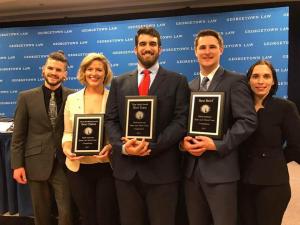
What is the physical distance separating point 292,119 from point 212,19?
364cm

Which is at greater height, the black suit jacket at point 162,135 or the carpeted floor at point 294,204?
the black suit jacket at point 162,135

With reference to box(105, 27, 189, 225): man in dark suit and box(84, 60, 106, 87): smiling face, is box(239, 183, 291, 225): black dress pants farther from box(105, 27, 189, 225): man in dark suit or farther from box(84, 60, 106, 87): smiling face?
box(84, 60, 106, 87): smiling face

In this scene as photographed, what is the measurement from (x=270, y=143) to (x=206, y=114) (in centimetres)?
40

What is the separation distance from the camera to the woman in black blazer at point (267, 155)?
191 centimetres

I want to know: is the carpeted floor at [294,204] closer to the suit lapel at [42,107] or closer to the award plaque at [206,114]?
the award plaque at [206,114]

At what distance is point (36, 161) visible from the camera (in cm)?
243

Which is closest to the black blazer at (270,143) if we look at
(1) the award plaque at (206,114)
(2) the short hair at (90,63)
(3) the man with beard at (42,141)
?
(1) the award plaque at (206,114)

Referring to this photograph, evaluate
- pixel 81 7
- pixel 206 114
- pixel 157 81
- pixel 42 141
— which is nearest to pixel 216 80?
pixel 206 114

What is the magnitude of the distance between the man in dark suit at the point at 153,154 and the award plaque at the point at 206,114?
6cm

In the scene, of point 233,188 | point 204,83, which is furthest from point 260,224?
point 204,83

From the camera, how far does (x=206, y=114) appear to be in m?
1.85

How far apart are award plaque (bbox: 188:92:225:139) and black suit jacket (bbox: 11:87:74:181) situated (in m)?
0.98

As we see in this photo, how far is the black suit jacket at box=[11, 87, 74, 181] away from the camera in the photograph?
241 centimetres

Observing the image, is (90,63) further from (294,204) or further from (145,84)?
(294,204)
